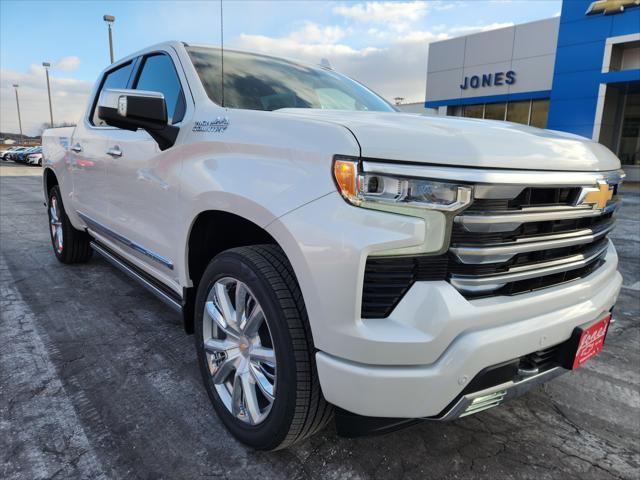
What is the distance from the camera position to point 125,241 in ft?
10.4

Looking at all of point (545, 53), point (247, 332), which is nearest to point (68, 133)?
point (247, 332)

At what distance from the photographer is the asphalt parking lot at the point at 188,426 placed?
76.0 inches

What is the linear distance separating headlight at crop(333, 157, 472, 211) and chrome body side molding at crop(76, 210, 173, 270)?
141cm

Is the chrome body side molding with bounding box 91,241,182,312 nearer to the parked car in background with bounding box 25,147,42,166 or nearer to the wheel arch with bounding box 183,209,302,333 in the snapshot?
the wheel arch with bounding box 183,209,302,333

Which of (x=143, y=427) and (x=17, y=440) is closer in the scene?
(x=17, y=440)

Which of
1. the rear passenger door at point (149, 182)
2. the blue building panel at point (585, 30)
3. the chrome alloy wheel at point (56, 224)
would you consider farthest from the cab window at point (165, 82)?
the blue building panel at point (585, 30)

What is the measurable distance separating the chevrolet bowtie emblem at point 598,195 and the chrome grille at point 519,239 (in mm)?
21

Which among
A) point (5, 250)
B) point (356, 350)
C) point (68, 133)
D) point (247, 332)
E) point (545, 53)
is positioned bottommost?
point (5, 250)

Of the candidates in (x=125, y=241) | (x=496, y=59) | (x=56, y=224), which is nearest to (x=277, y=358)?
(x=125, y=241)

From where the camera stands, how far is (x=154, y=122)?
2.32 meters

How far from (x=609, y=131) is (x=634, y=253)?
16.9 metres

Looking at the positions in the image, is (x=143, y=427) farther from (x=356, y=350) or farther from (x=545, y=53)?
(x=545, y=53)

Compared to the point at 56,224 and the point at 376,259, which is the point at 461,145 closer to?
the point at 376,259

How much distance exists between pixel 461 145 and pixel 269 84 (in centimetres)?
148
